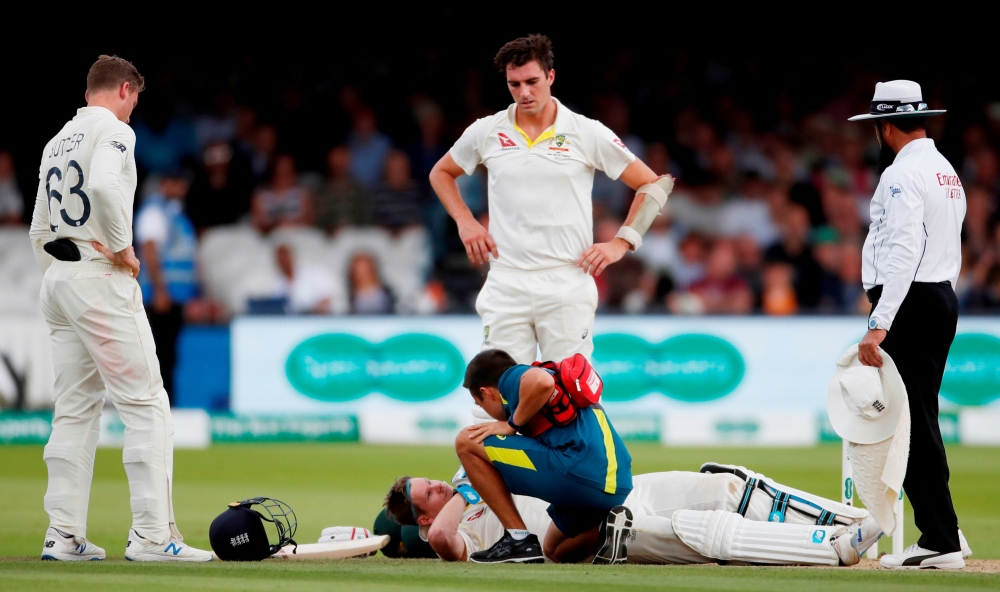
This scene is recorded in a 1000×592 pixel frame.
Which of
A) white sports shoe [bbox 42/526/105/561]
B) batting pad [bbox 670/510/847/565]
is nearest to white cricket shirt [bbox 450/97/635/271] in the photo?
batting pad [bbox 670/510/847/565]

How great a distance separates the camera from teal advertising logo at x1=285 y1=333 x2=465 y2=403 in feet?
39.5

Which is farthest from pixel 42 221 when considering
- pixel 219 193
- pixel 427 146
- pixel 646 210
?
pixel 427 146

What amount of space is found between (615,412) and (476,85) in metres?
5.51

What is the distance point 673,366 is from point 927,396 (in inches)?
266

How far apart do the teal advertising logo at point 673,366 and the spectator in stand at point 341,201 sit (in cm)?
382

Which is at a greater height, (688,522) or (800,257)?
(800,257)

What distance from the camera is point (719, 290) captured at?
1335cm

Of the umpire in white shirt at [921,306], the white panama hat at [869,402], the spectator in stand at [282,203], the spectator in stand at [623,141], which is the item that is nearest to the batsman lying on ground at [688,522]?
the umpire in white shirt at [921,306]

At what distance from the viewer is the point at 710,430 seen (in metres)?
11.6

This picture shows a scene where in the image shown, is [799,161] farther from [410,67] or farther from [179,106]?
[179,106]

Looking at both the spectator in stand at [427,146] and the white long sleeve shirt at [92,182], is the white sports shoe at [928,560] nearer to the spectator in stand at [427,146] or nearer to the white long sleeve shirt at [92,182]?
the white long sleeve shirt at [92,182]

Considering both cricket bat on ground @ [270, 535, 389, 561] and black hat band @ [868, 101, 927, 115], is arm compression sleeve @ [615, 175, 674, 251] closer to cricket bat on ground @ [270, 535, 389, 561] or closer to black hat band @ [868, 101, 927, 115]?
black hat band @ [868, 101, 927, 115]

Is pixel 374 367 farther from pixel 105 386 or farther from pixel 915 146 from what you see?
pixel 915 146

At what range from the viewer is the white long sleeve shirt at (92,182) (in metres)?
5.18
